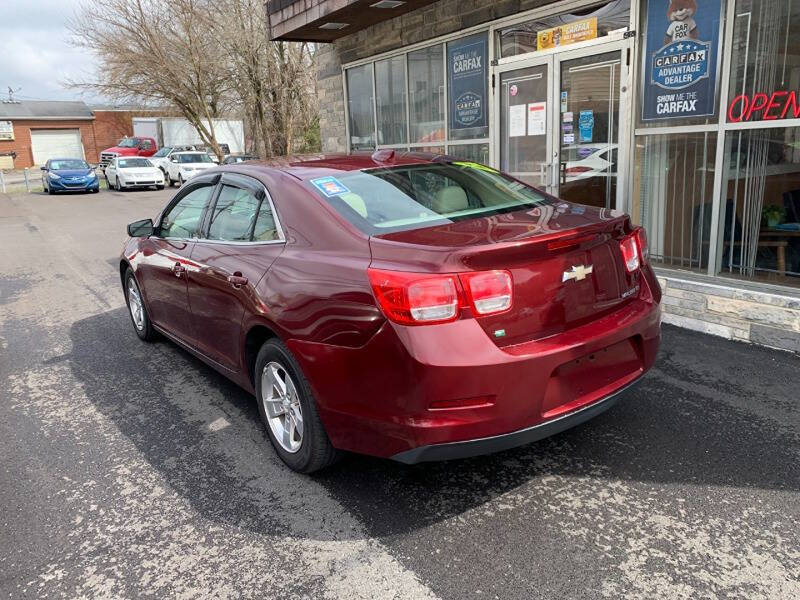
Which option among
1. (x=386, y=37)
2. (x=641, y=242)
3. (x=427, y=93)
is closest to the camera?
(x=641, y=242)

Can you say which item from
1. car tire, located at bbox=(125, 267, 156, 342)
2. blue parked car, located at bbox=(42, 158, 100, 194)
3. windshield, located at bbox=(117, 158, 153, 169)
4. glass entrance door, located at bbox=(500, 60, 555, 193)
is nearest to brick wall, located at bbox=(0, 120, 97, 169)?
blue parked car, located at bbox=(42, 158, 100, 194)

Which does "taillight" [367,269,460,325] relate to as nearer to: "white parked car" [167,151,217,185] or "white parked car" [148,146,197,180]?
"white parked car" [167,151,217,185]

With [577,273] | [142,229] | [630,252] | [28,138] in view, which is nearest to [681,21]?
[630,252]

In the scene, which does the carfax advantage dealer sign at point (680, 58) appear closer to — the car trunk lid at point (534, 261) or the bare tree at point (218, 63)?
the car trunk lid at point (534, 261)

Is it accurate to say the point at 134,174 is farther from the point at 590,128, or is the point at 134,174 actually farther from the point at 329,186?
the point at 329,186

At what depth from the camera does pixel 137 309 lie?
19.3ft

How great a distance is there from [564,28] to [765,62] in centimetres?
217

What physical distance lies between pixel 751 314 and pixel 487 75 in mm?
4248

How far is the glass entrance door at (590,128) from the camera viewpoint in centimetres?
633

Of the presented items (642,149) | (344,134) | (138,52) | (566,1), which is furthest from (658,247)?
(138,52)

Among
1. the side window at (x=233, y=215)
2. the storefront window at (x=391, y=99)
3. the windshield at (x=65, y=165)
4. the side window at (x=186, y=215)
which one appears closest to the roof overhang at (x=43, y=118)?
the windshield at (x=65, y=165)

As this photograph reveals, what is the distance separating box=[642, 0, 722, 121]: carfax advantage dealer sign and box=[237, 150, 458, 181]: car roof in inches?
106

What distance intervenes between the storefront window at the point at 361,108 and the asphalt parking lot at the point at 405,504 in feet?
22.0

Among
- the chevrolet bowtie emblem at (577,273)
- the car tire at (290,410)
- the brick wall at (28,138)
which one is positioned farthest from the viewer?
the brick wall at (28,138)
